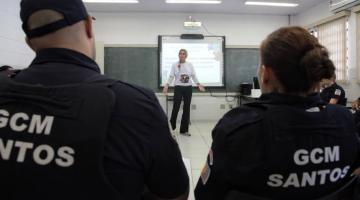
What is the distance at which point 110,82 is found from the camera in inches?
31.1

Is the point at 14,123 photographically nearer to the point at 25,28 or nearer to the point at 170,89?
the point at 25,28

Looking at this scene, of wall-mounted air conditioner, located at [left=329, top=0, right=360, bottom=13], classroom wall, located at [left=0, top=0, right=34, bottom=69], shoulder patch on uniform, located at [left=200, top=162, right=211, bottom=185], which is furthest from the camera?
wall-mounted air conditioner, located at [left=329, top=0, right=360, bottom=13]

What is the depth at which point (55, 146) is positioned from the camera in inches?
27.7

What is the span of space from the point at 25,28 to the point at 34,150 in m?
0.35

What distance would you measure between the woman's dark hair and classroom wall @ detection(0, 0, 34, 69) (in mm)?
4029

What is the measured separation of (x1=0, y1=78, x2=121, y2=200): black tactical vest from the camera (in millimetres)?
705

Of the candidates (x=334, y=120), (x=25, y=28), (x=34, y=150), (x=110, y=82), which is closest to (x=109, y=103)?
(x=110, y=82)

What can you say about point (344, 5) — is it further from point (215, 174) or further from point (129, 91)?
point (129, 91)

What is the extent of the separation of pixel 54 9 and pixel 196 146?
154 inches

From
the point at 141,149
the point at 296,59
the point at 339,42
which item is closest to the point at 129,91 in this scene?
the point at 141,149

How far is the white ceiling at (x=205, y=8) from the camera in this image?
631 cm

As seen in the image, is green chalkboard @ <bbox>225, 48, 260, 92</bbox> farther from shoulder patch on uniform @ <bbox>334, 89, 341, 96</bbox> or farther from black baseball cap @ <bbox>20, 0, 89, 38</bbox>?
black baseball cap @ <bbox>20, 0, 89, 38</bbox>

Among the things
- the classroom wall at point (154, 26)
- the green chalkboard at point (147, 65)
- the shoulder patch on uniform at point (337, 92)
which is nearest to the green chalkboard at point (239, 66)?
the green chalkboard at point (147, 65)

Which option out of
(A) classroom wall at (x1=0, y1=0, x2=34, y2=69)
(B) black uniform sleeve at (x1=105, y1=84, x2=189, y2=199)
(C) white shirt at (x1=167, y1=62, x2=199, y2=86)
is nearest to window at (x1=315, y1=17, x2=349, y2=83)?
(C) white shirt at (x1=167, y1=62, x2=199, y2=86)
